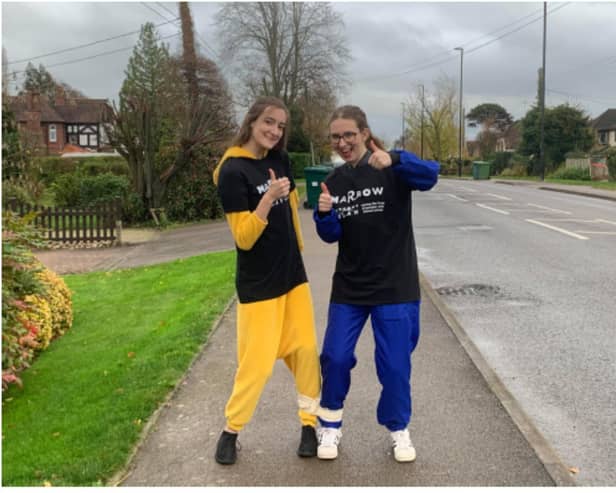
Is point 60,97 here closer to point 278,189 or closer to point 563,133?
point 563,133

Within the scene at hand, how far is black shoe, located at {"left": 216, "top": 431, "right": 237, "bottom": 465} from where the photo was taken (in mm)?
3355

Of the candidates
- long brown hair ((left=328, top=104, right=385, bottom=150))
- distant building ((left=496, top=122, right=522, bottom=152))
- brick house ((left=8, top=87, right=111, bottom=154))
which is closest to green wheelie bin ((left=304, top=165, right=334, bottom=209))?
long brown hair ((left=328, top=104, right=385, bottom=150))

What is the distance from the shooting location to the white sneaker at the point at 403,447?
3.35 metres

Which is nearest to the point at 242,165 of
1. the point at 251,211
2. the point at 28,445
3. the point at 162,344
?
the point at 251,211

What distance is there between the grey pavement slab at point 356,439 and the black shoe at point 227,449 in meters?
0.04

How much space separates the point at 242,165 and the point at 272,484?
5.18 ft

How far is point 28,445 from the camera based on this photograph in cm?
391

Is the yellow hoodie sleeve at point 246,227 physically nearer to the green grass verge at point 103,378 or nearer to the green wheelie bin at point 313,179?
the green grass verge at point 103,378

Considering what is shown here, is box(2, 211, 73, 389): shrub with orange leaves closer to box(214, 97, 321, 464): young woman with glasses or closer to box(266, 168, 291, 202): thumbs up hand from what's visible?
box(214, 97, 321, 464): young woman with glasses

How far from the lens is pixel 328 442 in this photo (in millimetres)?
3432

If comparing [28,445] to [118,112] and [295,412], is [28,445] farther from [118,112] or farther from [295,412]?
[118,112]

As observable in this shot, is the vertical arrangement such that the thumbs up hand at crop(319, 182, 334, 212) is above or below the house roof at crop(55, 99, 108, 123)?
below

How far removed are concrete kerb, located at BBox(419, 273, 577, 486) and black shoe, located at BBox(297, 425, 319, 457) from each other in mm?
1165

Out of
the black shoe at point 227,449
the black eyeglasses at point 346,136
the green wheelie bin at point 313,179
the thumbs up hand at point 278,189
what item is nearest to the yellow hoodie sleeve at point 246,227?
the thumbs up hand at point 278,189
